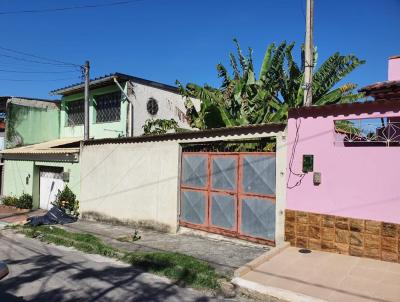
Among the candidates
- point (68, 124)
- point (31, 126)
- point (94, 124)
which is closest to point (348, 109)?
point (94, 124)

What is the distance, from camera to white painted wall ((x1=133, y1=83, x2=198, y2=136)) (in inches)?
722

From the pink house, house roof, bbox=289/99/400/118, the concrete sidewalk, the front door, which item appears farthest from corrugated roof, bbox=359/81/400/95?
the front door

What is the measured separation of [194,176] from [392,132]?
5.38m

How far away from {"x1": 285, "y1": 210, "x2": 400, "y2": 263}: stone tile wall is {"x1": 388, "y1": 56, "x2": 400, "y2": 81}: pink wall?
5415mm

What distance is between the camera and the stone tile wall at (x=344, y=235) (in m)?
7.65

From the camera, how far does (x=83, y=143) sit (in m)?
16.2

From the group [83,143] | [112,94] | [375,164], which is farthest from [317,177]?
[112,94]

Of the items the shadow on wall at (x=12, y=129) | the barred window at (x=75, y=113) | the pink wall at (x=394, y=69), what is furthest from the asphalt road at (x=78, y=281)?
the shadow on wall at (x=12, y=129)

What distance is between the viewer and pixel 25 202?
19.2 metres

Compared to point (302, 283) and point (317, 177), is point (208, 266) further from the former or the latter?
point (317, 177)

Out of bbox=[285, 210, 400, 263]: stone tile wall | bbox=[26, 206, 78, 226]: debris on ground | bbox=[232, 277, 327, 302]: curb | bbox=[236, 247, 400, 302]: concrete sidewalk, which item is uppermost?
bbox=[285, 210, 400, 263]: stone tile wall

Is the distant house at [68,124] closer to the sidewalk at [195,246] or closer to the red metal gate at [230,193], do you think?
the sidewalk at [195,246]

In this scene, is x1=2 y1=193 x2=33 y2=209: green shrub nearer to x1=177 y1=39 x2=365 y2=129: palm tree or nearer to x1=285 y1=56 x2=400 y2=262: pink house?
x1=177 y1=39 x2=365 y2=129: palm tree

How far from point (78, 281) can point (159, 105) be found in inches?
496
